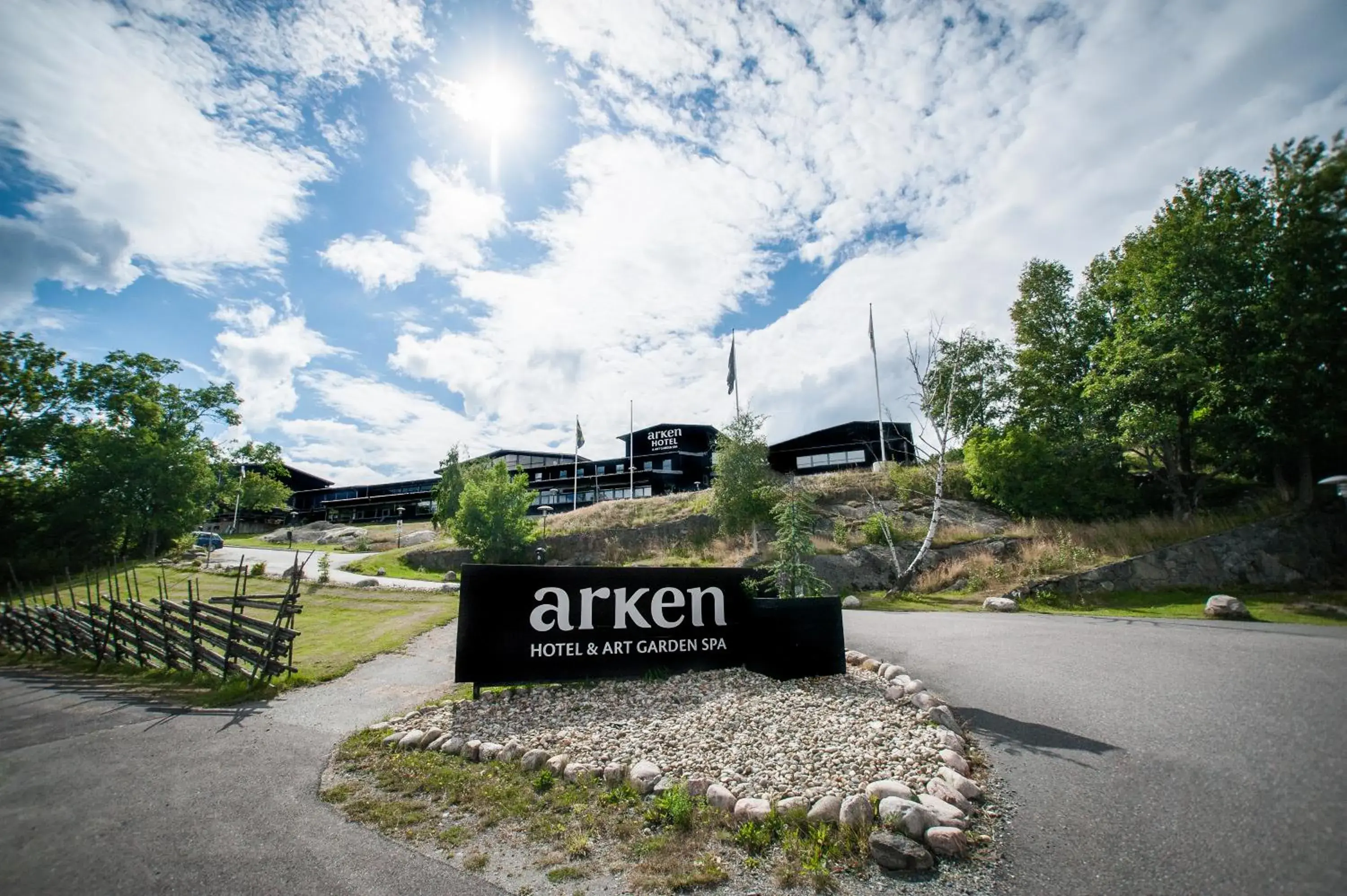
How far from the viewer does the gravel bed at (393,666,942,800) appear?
17.3 feet

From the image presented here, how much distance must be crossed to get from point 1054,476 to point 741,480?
14.4 m

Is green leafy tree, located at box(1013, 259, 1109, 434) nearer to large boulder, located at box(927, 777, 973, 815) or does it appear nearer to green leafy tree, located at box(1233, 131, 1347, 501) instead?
green leafy tree, located at box(1233, 131, 1347, 501)

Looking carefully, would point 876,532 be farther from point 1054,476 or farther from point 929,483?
point 1054,476

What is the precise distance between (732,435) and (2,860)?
26966 mm

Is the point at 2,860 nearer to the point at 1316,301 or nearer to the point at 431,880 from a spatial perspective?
the point at 431,880

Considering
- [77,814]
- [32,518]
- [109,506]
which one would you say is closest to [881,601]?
[77,814]

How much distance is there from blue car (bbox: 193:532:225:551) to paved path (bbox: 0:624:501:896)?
160 feet

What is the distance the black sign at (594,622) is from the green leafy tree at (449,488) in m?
33.1

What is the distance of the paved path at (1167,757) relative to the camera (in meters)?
3.61

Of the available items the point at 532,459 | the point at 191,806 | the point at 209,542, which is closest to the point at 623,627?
the point at 191,806

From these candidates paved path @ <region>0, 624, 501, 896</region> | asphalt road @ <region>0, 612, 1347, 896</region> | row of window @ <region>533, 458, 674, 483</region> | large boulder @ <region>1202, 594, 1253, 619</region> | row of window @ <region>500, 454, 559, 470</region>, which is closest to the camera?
asphalt road @ <region>0, 612, 1347, 896</region>

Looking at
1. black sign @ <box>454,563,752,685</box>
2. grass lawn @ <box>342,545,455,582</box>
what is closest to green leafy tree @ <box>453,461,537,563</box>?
grass lawn @ <box>342,545,455,582</box>

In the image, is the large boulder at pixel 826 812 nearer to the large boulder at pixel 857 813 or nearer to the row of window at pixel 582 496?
the large boulder at pixel 857 813

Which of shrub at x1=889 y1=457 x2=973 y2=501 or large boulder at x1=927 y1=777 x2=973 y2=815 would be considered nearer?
large boulder at x1=927 y1=777 x2=973 y2=815
